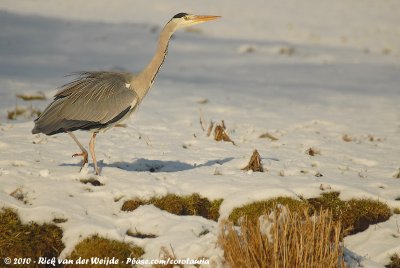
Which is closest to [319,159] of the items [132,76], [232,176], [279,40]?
[232,176]

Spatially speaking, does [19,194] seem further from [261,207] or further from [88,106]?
[261,207]

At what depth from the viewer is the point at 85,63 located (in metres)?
16.8

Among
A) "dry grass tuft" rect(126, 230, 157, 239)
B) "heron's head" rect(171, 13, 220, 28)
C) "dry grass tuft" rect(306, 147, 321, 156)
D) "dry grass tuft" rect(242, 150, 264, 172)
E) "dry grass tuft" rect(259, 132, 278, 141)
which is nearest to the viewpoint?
"dry grass tuft" rect(126, 230, 157, 239)

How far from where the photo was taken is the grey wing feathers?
7297 millimetres

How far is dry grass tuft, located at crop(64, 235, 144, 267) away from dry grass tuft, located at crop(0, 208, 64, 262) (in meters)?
0.25

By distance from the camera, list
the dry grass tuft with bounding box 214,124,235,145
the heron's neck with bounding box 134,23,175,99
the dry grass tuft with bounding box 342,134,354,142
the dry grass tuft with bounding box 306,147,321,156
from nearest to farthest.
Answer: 1. the heron's neck with bounding box 134,23,175,99
2. the dry grass tuft with bounding box 306,147,321,156
3. the dry grass tuft with bounding box 214,124,235,145
4. the dry grass tuft with bounding box 342,134,354,142

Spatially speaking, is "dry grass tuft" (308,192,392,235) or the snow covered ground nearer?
the snow covered ground

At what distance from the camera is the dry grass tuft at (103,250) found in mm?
5750

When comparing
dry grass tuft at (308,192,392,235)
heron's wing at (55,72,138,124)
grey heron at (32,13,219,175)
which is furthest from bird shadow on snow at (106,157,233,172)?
dry grass tuft at (308,192,392,235)

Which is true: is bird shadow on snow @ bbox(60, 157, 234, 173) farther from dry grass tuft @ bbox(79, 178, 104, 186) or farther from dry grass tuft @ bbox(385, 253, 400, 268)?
dry grass tuft @ bbox(385, 253, 400, 268)

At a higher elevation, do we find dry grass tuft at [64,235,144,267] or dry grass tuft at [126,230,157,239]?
dry grass tuft at [126,230,157,239]

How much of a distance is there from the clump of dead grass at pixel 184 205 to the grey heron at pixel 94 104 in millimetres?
807

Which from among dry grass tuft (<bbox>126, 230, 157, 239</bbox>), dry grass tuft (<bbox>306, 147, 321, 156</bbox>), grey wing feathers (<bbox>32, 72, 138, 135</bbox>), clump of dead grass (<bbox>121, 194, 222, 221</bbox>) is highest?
grey wing feathers (<bbox>32, 72, 138, 135</bbox>)

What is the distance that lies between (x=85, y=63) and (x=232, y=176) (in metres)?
10.2
